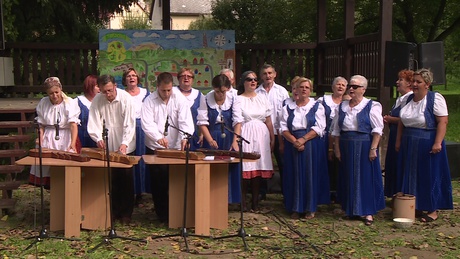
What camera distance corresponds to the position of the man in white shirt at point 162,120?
717 cm

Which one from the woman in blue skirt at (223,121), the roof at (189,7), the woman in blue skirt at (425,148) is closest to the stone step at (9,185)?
the woman in blue skirt at (223,121)

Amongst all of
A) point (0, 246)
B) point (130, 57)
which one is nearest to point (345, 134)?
point (0, 246)

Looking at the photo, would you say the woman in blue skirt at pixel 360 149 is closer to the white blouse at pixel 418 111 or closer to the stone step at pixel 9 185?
the white blouse at pixel 418 111

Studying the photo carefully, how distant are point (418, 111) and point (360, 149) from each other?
805mm

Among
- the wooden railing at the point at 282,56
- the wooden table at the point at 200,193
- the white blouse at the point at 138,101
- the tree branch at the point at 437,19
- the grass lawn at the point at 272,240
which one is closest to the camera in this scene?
the grass lawn at the point at 272,240

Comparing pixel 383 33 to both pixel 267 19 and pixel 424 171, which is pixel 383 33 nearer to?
pixel 424 171

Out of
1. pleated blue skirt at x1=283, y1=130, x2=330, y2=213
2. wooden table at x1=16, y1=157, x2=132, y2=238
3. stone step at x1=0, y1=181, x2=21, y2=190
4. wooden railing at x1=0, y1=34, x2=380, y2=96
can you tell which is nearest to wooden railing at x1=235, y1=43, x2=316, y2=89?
wooden railing at x1=0, y1=34, x2=380, y2=96

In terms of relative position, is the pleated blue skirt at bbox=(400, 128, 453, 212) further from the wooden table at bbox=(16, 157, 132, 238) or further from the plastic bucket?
the wooden table at bbox=(16, 157, 132, 238)

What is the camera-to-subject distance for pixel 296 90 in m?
7.66

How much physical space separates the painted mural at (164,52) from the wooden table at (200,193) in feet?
15.2

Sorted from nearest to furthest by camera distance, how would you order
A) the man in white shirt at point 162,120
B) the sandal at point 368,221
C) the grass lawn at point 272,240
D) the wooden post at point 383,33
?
the grass lawn at point 272,240, the man in white shirt at point 162,120, the sandal at point 368,221, the wooden post at point 383,33

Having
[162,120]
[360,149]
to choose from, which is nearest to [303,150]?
[360,149]

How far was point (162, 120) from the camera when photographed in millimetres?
7238

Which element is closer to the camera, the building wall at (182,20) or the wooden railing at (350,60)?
the wooden railing at (350,60)
